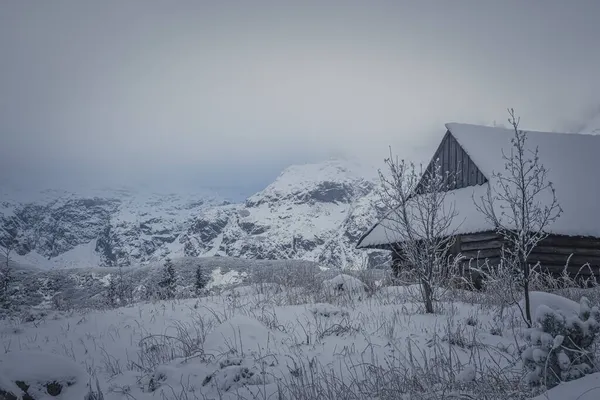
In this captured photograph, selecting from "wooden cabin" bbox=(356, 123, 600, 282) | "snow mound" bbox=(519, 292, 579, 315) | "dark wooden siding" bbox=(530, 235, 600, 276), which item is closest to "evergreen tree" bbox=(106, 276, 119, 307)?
"wooden cabin" bbox=(356, 123, 600, 282)

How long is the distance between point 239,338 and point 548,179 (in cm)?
1573

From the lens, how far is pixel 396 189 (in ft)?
26.5

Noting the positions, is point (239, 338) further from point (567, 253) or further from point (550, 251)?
point (567, 253)

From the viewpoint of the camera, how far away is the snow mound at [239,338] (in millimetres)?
4992

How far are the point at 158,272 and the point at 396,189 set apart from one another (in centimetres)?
2321

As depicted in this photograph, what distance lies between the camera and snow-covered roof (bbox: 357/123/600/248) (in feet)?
46.0

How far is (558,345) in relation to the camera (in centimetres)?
266

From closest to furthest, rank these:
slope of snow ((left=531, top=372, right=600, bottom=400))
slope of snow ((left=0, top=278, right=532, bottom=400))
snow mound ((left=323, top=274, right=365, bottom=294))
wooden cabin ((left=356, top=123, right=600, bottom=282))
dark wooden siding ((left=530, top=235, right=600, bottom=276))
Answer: slope of snow ((left=531, top=372, right=600, bottom=400))
slope of snow ((left=0, top=278, right=532, bottom=400))
snow mound ((left=323, top=274, right=365, bottom=294))
wooden cabin ((left=356, top=123, right=600, bottom=282))
dark wooden siding ((left=530, top=235, right=600, bottom=276))

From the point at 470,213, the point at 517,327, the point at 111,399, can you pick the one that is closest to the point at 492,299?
the point at 517,327

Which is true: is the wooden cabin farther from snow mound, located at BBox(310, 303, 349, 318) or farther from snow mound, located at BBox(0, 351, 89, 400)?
snow mound, located at BBox(0, 351, 89, 400)

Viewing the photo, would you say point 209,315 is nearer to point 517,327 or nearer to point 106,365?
point 106,365

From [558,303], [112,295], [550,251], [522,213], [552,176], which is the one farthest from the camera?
[552,176]

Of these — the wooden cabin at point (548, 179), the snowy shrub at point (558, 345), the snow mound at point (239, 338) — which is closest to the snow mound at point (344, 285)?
the wooden cabin at point (548, 179)

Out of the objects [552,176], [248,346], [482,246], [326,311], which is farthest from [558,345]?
[552,176]
